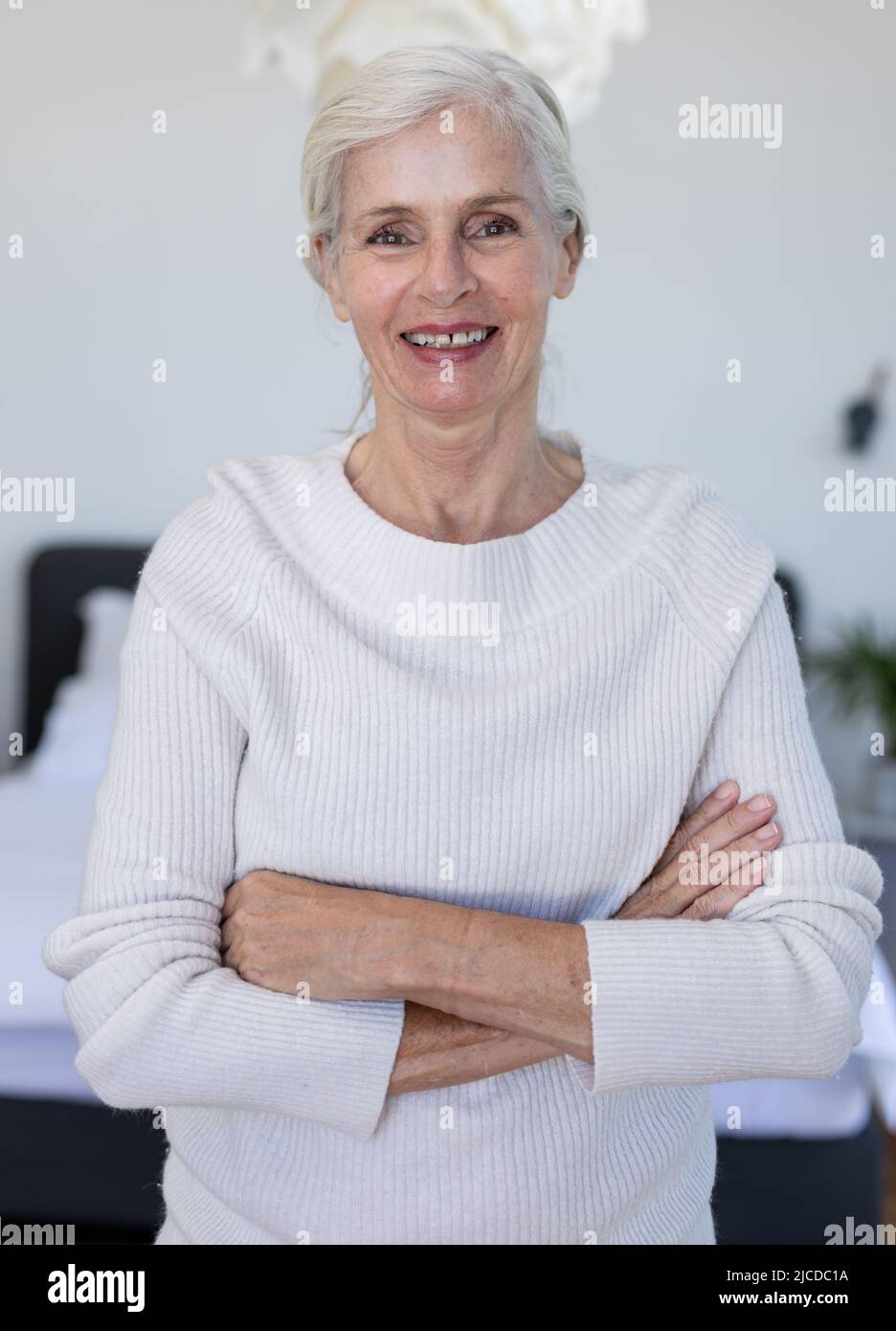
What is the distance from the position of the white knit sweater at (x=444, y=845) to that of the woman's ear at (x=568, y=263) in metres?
0.24

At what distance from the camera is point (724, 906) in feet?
3.57

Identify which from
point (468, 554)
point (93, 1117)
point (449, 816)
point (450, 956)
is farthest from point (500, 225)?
point (93, 1117)

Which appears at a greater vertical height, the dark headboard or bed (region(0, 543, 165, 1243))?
the dark headboard

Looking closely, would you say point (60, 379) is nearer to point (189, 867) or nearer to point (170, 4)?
point (170, 4)

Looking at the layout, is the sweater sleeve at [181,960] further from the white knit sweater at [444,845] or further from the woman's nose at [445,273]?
the woman's nose at [445,273]

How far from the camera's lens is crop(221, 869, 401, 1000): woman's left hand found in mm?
1022

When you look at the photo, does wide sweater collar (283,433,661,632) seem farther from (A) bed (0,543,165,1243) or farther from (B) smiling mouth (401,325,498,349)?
(A) bed (0,543,165,1243)

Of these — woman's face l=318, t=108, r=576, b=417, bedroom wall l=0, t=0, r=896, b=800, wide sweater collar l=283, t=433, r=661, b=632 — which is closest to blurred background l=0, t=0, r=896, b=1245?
bedroom wall l=0, t=0, r=896, b=800

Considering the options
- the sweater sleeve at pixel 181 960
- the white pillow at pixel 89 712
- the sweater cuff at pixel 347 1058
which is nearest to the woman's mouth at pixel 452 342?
the sweater sleeve at pixel 181 960

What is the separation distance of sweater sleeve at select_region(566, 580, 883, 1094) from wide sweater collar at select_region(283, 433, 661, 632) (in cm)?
23

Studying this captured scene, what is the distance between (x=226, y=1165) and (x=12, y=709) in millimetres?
2663

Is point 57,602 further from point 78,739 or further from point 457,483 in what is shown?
point 457,483

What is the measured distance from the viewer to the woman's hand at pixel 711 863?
1.07 m
